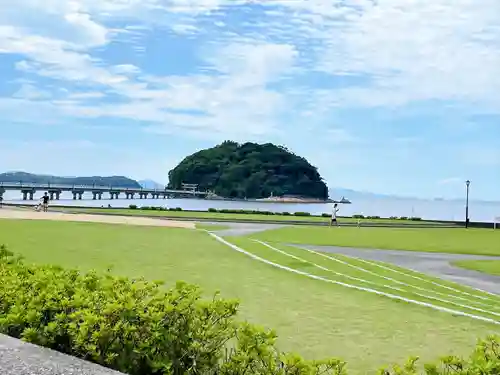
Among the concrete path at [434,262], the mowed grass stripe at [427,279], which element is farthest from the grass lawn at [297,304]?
the concrete path at [434,262]

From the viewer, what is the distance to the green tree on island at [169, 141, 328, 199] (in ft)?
463

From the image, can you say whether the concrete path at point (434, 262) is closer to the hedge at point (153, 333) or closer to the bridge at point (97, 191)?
the hedge at point (153, 333)

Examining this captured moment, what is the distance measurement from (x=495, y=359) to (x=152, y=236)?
65.3 ft

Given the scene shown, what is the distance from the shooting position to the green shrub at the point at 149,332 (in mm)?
4523

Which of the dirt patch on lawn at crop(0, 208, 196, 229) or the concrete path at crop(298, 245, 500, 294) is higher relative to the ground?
the dirt patch on lawn at crop(0, 208, 196, 229)

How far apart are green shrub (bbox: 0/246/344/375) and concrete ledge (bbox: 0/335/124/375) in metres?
0.17

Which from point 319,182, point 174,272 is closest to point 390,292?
point 174,272

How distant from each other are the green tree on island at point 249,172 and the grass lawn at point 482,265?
398ft

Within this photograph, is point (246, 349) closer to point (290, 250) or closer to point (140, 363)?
point (140, 363)

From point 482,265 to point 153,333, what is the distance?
14.7 meters

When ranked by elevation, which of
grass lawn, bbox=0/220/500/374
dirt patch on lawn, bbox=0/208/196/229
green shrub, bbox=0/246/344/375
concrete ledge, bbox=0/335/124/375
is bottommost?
grass lawn, bbox=0/220/500/374

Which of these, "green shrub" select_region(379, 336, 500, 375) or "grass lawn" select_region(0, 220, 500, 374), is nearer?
"green shrub" select_region(379, 336, 500, 375)

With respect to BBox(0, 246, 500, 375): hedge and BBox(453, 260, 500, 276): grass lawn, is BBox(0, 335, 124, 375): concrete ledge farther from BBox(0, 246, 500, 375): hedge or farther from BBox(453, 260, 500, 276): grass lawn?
BBox(453, 260, 500, 276): grass lawn

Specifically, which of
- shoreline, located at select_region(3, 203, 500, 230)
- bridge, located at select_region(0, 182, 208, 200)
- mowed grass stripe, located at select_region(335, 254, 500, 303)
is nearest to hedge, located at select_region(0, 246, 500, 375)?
mowed grass stripe, located at select_region(335, 254, 500, 303)
